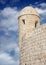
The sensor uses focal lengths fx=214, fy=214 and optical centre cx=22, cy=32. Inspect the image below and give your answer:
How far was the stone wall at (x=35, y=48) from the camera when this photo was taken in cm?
1133

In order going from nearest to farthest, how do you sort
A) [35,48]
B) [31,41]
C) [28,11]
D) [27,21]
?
1. [35,48]
2. [31,41]
3. [27,21]
4. [28,11]

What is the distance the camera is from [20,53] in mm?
13102

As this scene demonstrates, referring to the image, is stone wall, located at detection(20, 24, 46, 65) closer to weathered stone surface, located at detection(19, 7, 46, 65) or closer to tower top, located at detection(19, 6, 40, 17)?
weathered stone surface, located at detection(19, 7, 46, 65)

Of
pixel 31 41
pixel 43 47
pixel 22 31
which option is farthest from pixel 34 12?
pixel 43 47

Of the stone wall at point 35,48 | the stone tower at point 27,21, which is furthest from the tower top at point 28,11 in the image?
the stone wall at point 35,48

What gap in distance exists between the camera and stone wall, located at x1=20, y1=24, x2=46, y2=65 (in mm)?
11328

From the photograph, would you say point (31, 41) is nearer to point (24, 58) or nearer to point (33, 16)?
point (24, 58)

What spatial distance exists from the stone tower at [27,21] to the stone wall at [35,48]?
0.60 m

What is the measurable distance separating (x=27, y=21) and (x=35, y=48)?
2210 mm

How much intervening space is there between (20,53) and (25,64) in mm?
953

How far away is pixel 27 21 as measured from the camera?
1330 centimetres

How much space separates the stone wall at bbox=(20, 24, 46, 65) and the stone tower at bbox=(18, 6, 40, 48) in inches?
23.7

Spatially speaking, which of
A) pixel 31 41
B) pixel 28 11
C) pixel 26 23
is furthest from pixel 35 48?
pixel 28 11

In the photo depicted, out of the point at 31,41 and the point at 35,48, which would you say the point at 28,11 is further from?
the point at 35,48
